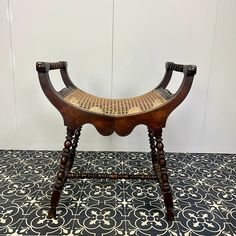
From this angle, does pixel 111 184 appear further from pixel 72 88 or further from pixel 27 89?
pixel 27 89

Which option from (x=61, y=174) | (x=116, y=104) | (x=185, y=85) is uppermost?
(x=185, y=85)

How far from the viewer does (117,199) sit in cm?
103

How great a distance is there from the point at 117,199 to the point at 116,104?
0.40 metres

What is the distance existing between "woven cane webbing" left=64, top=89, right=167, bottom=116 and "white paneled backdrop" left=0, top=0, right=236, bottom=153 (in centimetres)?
35

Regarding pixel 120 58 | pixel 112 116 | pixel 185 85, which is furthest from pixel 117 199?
pixel 120 58

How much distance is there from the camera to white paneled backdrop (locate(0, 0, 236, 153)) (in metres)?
1.33

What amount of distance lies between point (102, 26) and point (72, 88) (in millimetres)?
435

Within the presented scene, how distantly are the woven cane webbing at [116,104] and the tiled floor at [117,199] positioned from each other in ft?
1.26

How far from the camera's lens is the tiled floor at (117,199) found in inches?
33.9

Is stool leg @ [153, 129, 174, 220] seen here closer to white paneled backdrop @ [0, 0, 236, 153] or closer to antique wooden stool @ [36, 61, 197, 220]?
antique wooden stool @ [36, 61, 197, 220]

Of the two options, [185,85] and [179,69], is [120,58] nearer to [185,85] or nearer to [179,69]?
[179,69]

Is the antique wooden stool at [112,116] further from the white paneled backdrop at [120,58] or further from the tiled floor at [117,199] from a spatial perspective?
the white paneled backdrop at [120,58]

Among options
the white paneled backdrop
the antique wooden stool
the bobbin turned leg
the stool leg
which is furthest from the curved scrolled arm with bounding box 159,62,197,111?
the white paneled backdrop

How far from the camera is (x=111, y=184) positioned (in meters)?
1.15
